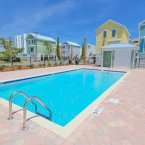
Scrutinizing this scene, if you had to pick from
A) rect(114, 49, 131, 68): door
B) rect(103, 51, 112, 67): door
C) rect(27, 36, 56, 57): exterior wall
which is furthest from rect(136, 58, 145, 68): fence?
rect(27, 36, 56, 57): exterior wall

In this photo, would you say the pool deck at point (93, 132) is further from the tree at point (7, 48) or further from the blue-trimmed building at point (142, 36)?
the blue-trimmed building at point (142, 36)

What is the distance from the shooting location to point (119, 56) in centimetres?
1689

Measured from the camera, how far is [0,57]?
621 inches

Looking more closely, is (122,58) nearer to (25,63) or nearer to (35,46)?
(25,63)

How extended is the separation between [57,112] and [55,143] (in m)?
2.29

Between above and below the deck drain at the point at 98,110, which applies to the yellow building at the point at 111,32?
above

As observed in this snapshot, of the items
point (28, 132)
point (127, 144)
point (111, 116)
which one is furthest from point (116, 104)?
point (28, 132)

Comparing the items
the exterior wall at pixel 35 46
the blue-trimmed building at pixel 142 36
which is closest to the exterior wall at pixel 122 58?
the blue-trimmed building at pixel 142 36

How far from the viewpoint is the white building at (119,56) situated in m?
16.2

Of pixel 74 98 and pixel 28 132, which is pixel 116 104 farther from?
pixel 28 132

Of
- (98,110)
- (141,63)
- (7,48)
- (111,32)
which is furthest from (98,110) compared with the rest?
(111,32)

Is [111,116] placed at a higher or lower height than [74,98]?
higher

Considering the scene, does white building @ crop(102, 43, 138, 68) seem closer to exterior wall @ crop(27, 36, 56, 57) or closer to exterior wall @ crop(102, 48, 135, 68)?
exterior wall @ crop(102, 48, 135, 68)

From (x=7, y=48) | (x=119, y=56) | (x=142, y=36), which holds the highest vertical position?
(x=142, y=36)
